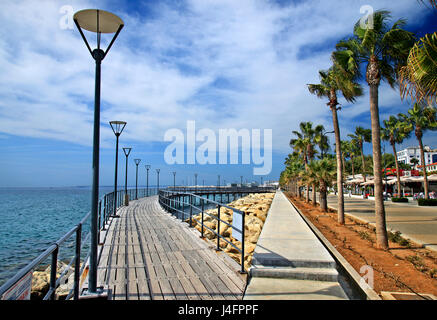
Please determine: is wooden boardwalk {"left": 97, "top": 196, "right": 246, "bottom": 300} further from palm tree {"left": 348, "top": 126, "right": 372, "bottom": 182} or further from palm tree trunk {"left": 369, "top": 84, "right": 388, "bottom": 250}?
palm tree {"left": 348, "top": 126, "right": 372, "bottom": 182}

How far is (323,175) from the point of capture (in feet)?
62.8

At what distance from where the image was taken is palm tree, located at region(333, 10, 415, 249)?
8.52 m

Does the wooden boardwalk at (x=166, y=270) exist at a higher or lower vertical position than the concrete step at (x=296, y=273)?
higher

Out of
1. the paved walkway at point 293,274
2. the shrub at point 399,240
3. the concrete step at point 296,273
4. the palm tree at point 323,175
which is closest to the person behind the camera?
the paved walkway at point 293,274

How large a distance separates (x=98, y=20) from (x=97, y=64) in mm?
583

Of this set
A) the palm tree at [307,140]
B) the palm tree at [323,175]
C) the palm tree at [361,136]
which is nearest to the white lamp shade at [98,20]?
the palm tree at [323,175]

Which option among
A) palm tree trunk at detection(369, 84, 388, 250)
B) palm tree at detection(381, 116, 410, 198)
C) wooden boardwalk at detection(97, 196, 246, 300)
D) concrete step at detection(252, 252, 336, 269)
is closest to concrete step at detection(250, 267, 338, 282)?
concrete step at detection(252, 252, 336, 269)

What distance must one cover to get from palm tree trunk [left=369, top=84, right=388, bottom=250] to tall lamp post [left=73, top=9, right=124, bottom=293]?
7766 mm

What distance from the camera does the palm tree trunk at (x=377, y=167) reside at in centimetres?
832

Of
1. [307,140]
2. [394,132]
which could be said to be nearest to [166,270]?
[307,140]

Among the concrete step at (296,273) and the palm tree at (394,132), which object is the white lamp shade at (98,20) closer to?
the concrete step at (296,273)

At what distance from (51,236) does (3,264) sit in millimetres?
6114
